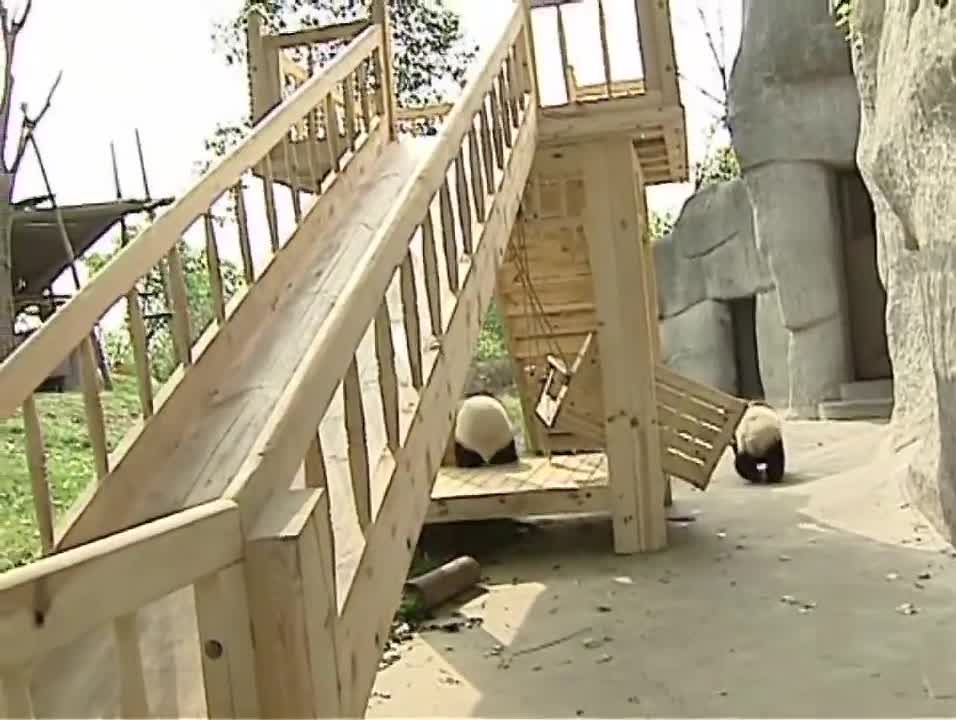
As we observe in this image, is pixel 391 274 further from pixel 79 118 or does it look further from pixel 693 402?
pixel 79 118

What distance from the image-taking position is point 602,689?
4047mm

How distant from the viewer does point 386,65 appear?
20.0ft

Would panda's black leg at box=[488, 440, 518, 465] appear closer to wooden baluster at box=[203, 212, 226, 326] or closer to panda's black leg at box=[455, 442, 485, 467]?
panda's black leg at box=[455, 442, 485, 467]

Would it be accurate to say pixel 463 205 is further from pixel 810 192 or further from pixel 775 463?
pixel 810 192

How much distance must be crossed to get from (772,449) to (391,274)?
21.7ft

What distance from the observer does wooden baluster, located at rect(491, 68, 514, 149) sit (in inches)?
210

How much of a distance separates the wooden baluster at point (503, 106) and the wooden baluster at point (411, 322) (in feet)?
6.76

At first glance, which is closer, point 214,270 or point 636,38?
point 214,270

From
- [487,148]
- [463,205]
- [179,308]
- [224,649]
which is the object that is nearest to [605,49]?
[487,148]

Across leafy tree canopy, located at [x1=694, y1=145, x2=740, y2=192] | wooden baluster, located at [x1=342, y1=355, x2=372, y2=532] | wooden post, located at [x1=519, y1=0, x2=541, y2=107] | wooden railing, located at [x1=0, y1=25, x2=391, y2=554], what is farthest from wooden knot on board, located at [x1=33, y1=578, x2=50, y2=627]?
leafy tree canopy, located at [x1=694, y1=145, x2=740, y2=192]

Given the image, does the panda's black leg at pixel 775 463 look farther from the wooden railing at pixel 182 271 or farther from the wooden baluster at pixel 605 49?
the wooden railing at pixel 182 271

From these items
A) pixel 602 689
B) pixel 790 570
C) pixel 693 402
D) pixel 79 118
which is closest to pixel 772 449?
pixel 693 402

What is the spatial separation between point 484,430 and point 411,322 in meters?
4.46

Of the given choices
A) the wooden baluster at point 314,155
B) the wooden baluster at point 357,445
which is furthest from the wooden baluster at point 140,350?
the wooden baluster at point 314,155
